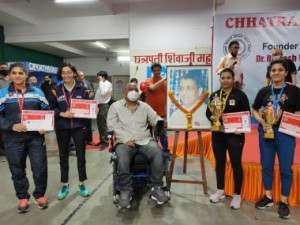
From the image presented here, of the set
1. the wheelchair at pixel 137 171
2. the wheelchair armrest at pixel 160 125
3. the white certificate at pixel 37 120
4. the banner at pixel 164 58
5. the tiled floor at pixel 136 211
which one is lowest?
the tiled floor at pixel 136 211

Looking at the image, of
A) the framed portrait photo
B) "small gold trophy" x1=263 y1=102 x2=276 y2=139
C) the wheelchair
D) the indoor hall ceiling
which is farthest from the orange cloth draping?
the indoor hall ceiling

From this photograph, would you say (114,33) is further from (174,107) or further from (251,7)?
(174,107)

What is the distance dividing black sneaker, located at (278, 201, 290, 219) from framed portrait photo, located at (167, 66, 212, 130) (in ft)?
3.29

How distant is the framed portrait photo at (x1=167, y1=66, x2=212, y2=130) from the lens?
2820 millimetres

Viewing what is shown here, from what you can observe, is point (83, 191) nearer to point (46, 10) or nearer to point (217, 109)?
point (217, 109)

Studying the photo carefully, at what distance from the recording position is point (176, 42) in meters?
6.25

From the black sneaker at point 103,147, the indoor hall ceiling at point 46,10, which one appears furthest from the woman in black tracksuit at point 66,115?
the indoor hall ceiling at point 46,10

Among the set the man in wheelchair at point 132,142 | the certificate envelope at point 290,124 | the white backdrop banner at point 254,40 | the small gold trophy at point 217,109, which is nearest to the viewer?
the certificate envelope at point 290,124

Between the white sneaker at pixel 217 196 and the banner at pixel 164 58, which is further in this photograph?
the banner at pixel 164 58

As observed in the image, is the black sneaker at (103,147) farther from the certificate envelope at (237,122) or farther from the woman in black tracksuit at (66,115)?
the certificate envelope at (237,122)

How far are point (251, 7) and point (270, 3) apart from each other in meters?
0.43

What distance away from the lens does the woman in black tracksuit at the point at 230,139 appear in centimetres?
252

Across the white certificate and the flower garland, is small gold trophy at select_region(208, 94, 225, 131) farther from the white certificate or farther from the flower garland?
the white certificate

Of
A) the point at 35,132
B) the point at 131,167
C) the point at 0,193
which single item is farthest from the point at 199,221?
the point at 0,193
